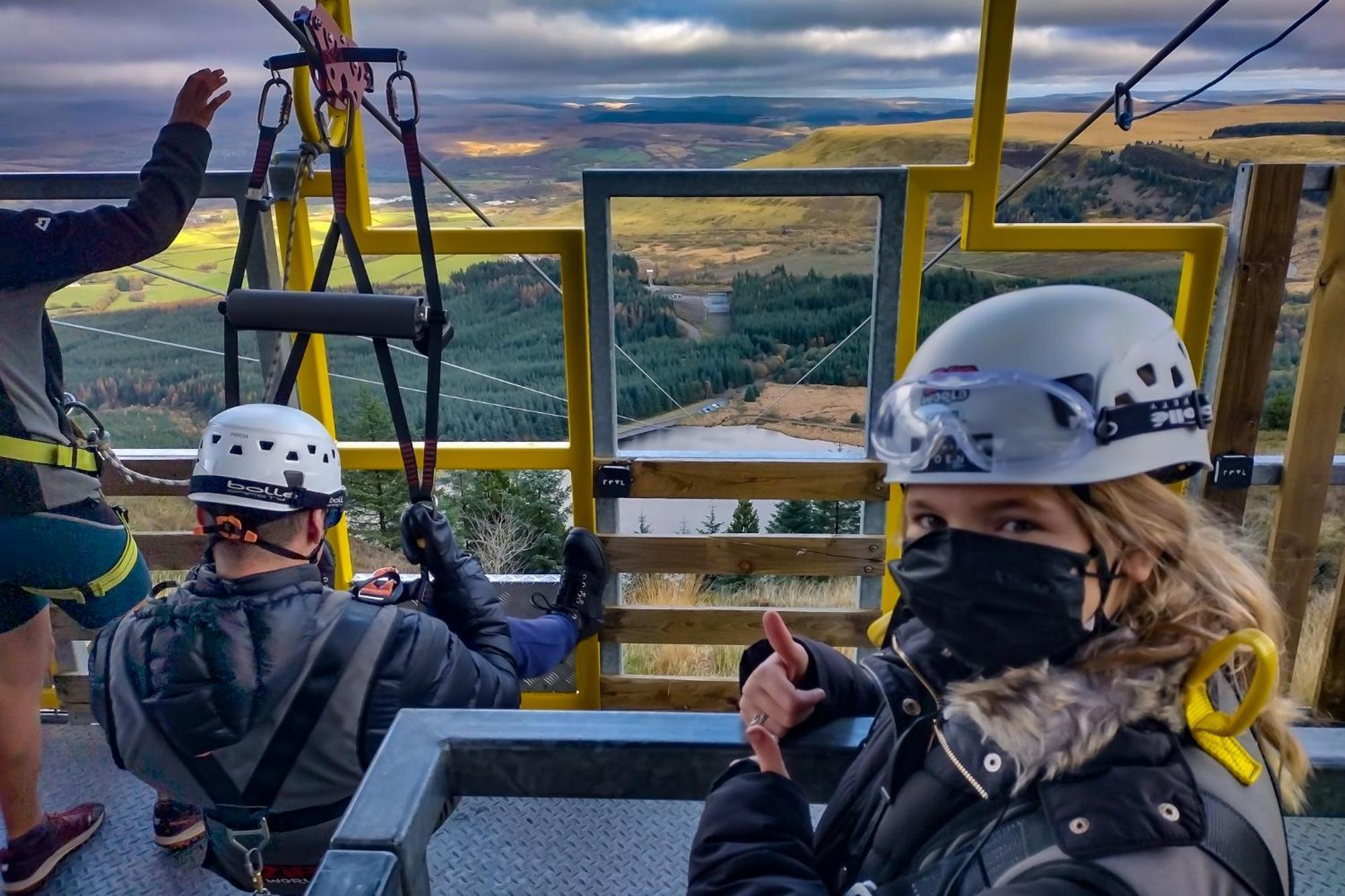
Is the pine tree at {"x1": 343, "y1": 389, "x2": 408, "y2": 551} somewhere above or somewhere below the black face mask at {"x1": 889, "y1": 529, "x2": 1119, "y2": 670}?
below

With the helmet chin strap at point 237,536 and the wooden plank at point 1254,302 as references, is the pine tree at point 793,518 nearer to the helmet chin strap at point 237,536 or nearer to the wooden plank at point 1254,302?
the wooden plank at point 1254,302

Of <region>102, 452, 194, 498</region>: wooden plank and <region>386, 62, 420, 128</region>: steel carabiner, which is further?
<region>102, 452, 194, 498</region>: wooden plank

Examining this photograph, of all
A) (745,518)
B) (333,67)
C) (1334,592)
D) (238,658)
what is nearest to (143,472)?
(333,67)

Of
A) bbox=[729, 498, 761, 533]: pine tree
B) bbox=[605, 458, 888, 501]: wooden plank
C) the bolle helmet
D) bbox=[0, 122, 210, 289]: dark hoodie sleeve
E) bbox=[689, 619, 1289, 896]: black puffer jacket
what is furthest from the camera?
bbox=[729, 498, 761, 533]: pine tree

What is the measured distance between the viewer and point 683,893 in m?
2.73

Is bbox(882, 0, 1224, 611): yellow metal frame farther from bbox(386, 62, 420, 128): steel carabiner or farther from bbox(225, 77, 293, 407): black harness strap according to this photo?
bbox(225, 77, 293, 407): black harness strap

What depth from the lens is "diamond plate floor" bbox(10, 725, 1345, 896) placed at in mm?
2734

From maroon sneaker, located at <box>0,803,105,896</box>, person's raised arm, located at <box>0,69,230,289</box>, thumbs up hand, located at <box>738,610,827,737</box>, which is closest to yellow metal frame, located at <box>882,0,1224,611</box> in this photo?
thumbs up hand, located at <box>738,610,827,737</box>

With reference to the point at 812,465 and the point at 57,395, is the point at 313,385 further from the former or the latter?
the point at 812,465

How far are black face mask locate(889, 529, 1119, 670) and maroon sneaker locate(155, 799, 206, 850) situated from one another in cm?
271

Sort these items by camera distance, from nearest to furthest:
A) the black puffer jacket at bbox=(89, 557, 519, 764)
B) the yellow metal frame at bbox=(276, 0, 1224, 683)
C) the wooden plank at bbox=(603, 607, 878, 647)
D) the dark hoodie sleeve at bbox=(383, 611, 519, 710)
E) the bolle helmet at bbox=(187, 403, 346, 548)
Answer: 1. the black puffer jacket at bbox=(89, 557, 519, 764)
2. the dark hoodie sleeve at bbox=(383, 611, 519, 710)
3. the bolle helmet at bbox=(187, 403, 346, 548)
4. the yellow metal frame at bbox=(276, 0, 1224, 683)
5. the wooden plank at bbox=(603, 607, 878, 647)

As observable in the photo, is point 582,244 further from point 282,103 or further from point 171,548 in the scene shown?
point 171,548

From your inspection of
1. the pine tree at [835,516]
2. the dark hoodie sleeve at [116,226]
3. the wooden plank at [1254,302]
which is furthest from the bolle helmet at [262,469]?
the pine tree at [835,516]

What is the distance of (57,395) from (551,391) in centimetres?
156
